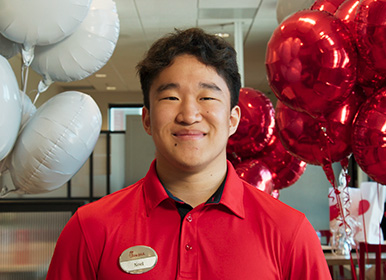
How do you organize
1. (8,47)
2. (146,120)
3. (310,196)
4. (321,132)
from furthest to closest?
1. (310,196)
2. (8,47)
3. (321,132)
4. (146,120)

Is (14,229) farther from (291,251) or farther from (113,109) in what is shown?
(113,109)

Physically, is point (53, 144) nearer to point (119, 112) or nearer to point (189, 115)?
point (189, 115)

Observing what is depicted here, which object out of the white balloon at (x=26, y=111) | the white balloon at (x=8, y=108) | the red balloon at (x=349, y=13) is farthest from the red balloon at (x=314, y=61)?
the white balloon at (x=26, y=111)

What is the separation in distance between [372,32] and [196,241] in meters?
0.71

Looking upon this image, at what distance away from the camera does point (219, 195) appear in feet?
3.06

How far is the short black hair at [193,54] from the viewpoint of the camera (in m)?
0.94

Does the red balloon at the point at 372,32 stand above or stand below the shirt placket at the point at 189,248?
above

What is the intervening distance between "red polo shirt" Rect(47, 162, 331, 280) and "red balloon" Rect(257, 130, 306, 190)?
1237 millimetres

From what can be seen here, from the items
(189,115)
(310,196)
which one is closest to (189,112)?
(189,115)

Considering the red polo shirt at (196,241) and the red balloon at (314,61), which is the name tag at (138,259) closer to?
the red polo shirt at (196,241)

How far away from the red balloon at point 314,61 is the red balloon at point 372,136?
76 millimetres

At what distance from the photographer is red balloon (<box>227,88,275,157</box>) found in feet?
6.64

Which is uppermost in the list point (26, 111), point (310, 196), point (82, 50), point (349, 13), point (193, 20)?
point (193, 20)

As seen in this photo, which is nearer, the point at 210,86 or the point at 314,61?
the point at 210,86
